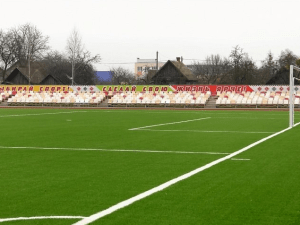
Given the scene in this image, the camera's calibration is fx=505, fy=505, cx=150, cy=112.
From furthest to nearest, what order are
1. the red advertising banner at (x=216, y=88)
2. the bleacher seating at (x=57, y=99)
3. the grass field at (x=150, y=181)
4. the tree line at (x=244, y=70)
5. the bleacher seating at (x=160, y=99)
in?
1. the tree line at (x=244, y=70)
2. the bleacher seating at (x=57, y=99)
3. the red advertising banner at (x=216, y=88)
4. the bleacher seating at (x=160, y=99)
5. the grass field at (x=150, y=181)

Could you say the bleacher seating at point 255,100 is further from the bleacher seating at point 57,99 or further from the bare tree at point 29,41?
the bare tree at point 29,41

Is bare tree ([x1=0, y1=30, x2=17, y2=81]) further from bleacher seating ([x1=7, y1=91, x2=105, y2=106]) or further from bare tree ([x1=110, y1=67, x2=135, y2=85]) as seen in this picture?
bleacher seating ([x1=7, y1=91, x2=105, y2=106])

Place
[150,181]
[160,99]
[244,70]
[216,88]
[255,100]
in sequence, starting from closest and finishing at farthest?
[150,181], [255,100], [160,99], [216,88], [244,70]

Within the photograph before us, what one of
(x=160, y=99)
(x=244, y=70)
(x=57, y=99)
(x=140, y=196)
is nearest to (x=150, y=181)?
(x=140, y=196)

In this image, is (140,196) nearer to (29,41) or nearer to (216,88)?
(216,88)

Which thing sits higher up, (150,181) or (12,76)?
(12,76)

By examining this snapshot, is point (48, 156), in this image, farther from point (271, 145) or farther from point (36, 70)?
point (36, 70)

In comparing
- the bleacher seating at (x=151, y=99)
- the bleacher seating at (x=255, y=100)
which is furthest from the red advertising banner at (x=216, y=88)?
the bleacher seating at (x=255, y=100)

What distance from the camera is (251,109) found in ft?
145

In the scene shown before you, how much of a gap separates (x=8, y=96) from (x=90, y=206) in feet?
166

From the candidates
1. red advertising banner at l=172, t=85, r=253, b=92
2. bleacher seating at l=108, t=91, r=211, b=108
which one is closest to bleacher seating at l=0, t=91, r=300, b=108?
bleacher seating at l=108, t=91, r=211, b=108

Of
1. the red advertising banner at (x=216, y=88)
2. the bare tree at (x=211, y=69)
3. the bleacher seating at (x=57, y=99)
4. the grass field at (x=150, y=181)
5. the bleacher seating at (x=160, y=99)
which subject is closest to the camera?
the grass field at (x=150, y=181)

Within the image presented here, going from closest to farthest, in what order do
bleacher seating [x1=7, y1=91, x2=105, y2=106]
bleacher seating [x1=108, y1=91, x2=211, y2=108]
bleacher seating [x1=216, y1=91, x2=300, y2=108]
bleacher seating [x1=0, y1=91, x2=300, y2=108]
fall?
bleacher seating [x1=216, y1=91, x2=300, y2=108], bleacher seating [x1=0, y1=91, x2=300, y2=108], bleacher seating [x1=108, y1=91, x2=211, y2=108], bleacher seating [x1=7, y1=91, x2=105, y2=106]

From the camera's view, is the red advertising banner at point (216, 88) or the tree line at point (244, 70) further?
the tree line at point (244, 70)
